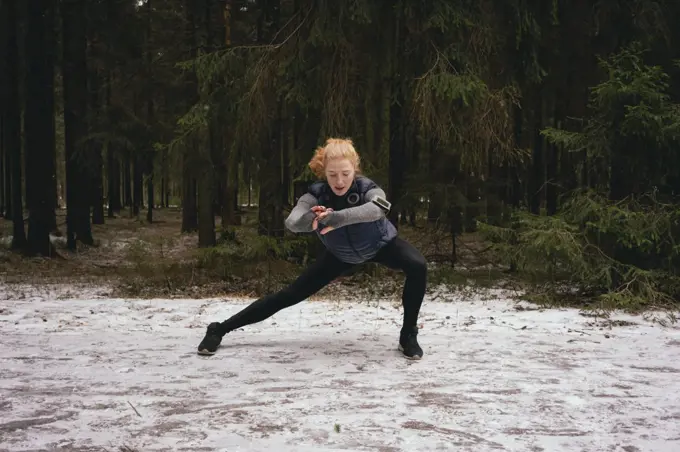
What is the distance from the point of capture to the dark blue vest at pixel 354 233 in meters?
4.74

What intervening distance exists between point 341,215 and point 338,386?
1.25 meters

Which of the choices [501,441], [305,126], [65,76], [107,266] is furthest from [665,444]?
[65,76]

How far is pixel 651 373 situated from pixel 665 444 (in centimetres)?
153

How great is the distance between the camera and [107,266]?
1437 cm

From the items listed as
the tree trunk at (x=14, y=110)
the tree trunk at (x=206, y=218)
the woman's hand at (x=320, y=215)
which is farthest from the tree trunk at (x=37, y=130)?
the woman's hand at (x=320, y=215)

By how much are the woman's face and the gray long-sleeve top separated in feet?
0.63

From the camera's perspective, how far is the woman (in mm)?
4594

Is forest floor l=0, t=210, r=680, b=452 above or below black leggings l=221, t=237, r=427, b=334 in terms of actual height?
below

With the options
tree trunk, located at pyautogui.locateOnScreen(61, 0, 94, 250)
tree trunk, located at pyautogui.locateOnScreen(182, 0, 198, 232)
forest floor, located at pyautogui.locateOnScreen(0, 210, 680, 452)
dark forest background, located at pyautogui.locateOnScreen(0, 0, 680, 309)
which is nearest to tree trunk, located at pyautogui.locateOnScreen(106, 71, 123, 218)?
tree trunk, located at pyautogui.locateOnScreen(61, 0, 94, 250)

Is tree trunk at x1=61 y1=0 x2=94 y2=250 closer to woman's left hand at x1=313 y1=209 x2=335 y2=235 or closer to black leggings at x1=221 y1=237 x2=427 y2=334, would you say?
black leggings at x1=221 y1=237 x2=427 y2=334

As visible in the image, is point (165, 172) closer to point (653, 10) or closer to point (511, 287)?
point (511, 287)

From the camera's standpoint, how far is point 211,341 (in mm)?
5168

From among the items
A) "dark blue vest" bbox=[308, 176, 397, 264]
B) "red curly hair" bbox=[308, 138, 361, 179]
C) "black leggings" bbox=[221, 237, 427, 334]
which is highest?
"red curly hair" bbox=[308, 138, 361, 179]

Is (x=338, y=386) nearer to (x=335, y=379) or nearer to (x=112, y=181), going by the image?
(x=335, y=379)
